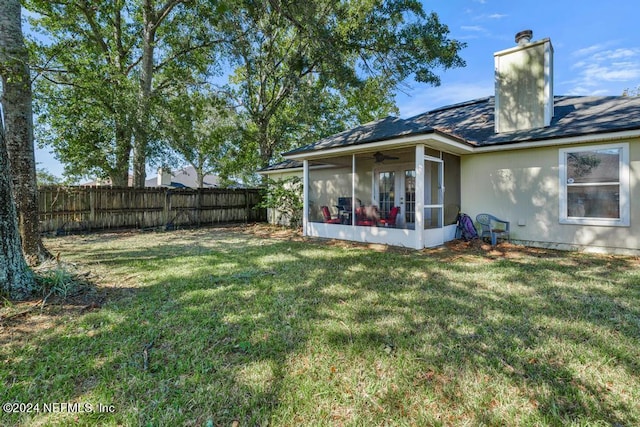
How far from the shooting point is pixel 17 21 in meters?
4.64

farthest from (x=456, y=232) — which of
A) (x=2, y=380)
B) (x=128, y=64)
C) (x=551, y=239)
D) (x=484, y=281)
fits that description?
(x=128, y=64)

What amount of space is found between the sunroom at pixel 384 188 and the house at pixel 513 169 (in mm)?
33

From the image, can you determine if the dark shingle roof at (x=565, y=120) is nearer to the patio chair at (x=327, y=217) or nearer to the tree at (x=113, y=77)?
the patio chair at (x=327, y=217)

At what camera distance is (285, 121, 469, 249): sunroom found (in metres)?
7.51

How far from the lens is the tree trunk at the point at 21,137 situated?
455 cm

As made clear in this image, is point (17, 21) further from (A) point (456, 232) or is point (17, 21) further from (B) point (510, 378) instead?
(A) point (456, 232)

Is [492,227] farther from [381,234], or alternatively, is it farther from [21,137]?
[21,137]

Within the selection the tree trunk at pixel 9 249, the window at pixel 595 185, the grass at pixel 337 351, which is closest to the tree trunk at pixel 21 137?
the tree trunk at pixel 9 249

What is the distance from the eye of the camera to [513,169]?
792 centimetres

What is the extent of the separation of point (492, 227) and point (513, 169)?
1.63 metres

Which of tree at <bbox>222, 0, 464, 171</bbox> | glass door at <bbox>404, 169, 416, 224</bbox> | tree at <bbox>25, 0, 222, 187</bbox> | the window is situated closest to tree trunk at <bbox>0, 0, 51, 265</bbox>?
tree at <bbox>222, 0, 464, 171</bbox>

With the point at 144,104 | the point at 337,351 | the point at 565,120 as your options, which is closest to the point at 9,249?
the point at 337,351

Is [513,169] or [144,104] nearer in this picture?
[513,169]

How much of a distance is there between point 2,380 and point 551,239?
9.67 metres
